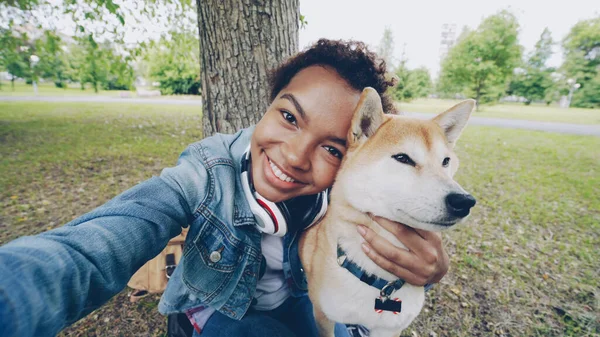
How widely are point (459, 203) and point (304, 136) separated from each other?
81cm

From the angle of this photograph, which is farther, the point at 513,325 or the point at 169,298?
the point at 513,325

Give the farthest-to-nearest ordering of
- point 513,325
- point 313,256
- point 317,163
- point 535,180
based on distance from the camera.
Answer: point 535,180 < point 513,325 < point 313,256 < point 317,163

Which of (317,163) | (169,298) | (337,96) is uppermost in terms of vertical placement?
(337,96)

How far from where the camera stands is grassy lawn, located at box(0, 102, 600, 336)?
9.09 feet

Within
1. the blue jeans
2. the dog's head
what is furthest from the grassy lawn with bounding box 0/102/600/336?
the dog's head

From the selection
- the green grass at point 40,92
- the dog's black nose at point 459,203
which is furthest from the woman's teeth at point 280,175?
the green grass at point 40,92

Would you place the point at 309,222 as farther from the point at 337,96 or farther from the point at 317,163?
the point at 337,96

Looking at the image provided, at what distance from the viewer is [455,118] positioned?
178 centimetres

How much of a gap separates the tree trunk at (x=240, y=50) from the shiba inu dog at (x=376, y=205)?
150cm

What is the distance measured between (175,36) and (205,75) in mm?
3886

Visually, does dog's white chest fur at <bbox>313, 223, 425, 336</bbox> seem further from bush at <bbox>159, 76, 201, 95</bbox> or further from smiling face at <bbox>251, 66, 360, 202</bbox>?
bush at <bbox>159, 76, 201, 95</bbox>

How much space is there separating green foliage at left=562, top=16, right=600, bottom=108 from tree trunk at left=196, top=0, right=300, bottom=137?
160 ft

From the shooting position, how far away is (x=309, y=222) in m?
1.84

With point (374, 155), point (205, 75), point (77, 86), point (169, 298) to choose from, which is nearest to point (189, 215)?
point (169, 298)
